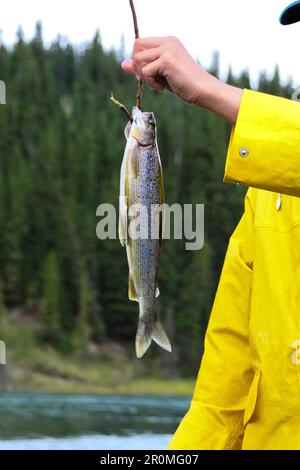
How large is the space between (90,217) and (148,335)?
72351 mm

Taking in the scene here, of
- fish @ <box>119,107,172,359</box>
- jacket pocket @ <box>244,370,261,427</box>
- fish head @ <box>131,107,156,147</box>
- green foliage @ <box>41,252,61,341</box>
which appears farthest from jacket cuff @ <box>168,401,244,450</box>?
green foliage @ <box>41,252,61,341</box>

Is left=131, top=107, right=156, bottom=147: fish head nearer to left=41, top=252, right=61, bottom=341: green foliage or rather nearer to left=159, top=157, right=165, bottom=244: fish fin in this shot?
left=159, top=157, right=165, bottom=244: fish fin

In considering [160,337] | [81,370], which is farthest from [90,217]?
[160,337]

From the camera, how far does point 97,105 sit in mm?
92438

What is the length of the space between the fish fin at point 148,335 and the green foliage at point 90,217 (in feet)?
209

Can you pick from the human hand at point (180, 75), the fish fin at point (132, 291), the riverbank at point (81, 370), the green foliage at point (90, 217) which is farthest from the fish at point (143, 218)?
the green foliage at point (90, 217)

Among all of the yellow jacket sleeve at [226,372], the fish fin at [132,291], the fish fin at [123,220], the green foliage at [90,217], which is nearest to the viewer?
the fish fin at [123,220]

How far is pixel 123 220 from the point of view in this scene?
2.88 metres

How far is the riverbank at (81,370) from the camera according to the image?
6519cm

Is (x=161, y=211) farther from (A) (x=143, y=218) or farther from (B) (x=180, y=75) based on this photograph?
(B) (x=180, y=75)

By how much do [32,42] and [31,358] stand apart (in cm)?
4501

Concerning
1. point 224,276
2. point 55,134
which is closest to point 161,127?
point 55,134

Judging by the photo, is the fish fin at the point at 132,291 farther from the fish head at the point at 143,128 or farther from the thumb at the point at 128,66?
the thumb at the point at 128,66
